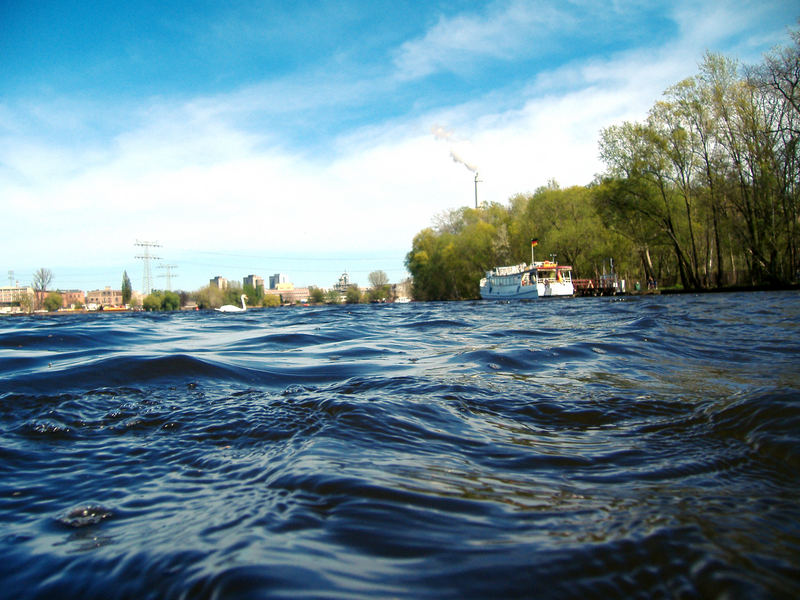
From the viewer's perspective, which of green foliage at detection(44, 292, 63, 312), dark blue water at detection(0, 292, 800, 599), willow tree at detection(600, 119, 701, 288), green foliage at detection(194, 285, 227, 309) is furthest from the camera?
green foliage at detection(194, 285, 227, 309)

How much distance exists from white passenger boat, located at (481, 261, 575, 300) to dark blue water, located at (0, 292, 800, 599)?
3708 centimetres

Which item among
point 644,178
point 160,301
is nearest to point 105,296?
point 160,301

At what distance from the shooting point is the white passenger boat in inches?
1583

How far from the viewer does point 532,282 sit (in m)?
42.5

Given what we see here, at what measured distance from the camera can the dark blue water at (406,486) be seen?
130 centimetres

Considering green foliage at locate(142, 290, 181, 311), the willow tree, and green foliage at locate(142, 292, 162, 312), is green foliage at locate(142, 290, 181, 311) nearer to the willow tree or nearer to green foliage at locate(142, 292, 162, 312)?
green foliage at locate(142, 292, 162, 312)

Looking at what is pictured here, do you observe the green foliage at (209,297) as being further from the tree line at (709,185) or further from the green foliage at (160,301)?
the tree line at (709,185)

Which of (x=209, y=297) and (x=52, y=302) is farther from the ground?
(x=52, y=302)

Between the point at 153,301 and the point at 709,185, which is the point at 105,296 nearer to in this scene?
the point at 153,301

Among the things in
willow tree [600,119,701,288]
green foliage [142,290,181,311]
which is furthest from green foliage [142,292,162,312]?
willow tree [600,119,701,288]

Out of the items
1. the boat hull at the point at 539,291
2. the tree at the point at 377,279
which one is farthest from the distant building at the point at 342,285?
the boat hull at the point at 539,291

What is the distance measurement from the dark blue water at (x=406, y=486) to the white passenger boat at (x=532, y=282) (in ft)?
122

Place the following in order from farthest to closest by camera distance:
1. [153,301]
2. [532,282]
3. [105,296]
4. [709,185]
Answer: [105,296]
[153,301]
[532,282]
[709,185]

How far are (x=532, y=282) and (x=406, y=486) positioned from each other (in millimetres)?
42396
